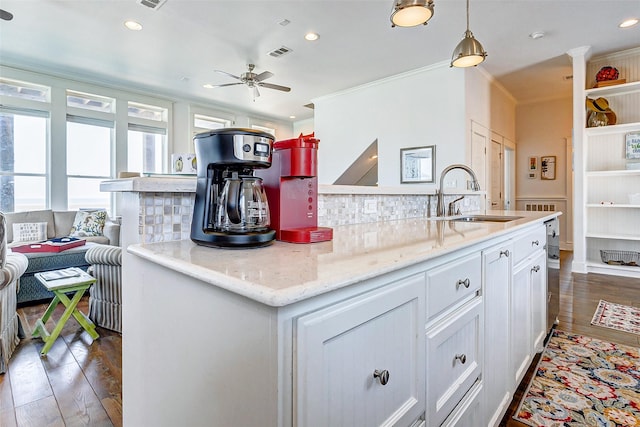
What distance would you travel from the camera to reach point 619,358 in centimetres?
207

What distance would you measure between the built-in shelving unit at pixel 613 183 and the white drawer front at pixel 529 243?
309 cm

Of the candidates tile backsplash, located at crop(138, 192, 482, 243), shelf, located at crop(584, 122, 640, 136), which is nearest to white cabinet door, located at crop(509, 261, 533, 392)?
tile backsplash, located at crop(138, 192, 482, 243)

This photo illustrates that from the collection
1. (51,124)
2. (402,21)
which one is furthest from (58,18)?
(402,21)

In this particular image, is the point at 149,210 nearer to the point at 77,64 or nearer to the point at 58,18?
the point at 58,18

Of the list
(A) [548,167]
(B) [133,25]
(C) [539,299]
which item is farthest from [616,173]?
(B) [133,25]

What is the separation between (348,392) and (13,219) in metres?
5.34

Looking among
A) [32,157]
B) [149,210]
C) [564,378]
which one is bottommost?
[564,378]

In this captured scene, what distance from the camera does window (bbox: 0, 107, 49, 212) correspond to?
456 cm

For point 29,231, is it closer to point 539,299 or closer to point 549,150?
point 539,299

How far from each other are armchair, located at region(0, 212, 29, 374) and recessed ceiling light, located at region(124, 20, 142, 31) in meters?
2.49

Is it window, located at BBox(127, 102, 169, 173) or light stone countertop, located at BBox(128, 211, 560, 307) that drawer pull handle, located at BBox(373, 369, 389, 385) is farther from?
window, located at BBox(127, 102, 169, 173)

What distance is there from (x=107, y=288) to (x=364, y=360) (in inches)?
107

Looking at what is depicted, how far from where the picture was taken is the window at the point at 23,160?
179 inches

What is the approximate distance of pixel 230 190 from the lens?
0.97m
